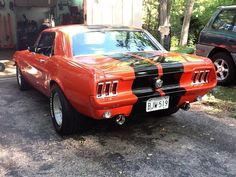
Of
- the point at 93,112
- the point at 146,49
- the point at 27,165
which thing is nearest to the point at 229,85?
the point at 146,49

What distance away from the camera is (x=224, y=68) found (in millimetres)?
7785

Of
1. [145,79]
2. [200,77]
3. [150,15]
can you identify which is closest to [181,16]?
[150,15]

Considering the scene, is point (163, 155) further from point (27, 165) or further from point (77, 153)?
point (27, 165)

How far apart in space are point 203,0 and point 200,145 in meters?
15.7

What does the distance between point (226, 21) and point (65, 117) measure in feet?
16.5

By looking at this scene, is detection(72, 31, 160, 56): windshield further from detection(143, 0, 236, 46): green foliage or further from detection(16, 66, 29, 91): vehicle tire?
detection(143, 0, 236, 46): green foliage

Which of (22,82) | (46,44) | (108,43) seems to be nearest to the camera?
(108,43)

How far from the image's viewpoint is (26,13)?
59.2ft

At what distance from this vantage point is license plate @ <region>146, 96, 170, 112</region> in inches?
166

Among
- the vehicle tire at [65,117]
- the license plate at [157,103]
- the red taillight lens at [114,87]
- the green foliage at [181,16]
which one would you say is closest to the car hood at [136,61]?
the red taillight lens at [114,87]

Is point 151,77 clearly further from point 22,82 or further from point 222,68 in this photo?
point 222,68

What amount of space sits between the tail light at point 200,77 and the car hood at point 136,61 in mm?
123

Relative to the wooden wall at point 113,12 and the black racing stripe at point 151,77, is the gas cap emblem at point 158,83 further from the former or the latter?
the wooden wall at point 113,12

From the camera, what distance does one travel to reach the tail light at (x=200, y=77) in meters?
4.53
